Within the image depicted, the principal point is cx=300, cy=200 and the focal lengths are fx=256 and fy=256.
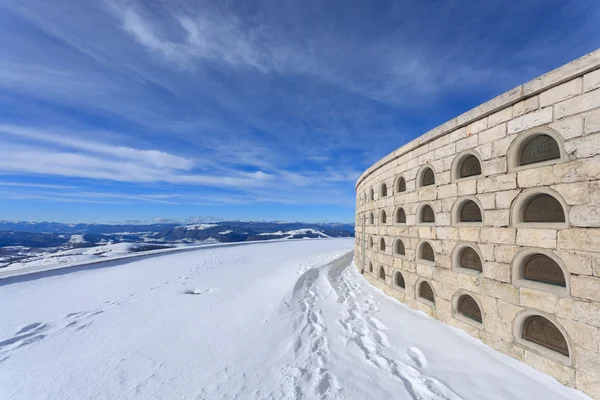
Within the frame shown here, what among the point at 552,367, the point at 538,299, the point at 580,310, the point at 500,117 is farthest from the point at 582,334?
the point at 500,117

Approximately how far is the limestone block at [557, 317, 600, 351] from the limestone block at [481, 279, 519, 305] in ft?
2.59

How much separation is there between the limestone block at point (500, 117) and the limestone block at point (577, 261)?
2.83 m

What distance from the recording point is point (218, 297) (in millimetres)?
9617

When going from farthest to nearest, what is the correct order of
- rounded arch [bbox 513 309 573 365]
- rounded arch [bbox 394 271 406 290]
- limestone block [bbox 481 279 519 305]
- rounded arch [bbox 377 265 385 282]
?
1. rounded arch [bbox 377 265 385 282]
2. rounded arch [bbox 394 271 406 290]
3. limestone block [bbox 481 279 519 305]
4. rounded arch [bbox 513 309 573 365]

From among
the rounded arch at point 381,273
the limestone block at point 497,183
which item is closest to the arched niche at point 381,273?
the rounded arch at point 381,273

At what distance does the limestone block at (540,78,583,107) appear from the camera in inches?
169

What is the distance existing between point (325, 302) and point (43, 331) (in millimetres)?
7983

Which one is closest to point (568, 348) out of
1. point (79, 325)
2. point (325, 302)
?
point (325, 302)

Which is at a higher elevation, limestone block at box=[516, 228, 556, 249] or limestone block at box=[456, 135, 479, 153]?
limestone block at box=[456, 135, 479, 153]

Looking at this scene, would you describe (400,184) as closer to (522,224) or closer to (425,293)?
(425,293)

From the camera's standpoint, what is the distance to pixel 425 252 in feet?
26.4

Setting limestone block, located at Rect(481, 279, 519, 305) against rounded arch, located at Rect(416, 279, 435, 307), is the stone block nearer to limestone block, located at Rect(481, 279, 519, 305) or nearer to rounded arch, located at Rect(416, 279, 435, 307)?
limestone block, located at Rect(481, 279, 519, 305)

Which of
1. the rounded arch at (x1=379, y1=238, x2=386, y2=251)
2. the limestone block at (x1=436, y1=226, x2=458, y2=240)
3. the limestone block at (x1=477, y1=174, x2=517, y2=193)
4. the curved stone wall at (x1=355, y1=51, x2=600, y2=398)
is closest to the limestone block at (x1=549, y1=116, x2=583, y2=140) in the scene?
the curved stone wall at (x1=355, y1=51, x2=600, y2=398)

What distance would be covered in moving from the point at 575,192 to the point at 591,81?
1.81m
